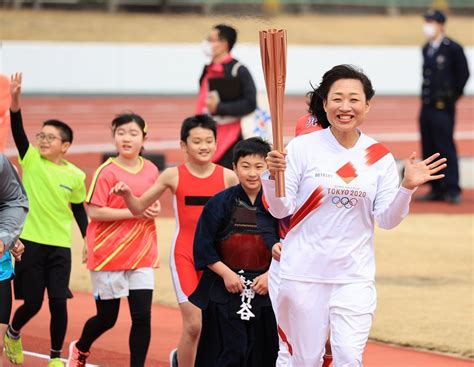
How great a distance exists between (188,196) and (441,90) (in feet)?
36.7

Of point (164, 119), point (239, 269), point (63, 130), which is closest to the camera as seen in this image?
point (239, 269)

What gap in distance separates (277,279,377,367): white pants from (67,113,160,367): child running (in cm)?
213

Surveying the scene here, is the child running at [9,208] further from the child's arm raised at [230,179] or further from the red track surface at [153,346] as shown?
the red track surface at [153,346]

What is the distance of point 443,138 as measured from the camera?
18.8 meters

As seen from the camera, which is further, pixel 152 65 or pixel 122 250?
pixel 152 65

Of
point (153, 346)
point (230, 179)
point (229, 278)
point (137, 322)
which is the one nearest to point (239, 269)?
point (229, 278)

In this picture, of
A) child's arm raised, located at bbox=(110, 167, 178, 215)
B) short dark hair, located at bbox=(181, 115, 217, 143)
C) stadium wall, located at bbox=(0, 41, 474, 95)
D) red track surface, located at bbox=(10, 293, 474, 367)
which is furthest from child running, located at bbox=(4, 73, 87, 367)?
stadium wall, located at bbox=(0, 41, 474, 95)

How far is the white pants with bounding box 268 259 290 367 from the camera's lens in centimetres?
678

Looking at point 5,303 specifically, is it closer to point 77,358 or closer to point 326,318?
point 77,358

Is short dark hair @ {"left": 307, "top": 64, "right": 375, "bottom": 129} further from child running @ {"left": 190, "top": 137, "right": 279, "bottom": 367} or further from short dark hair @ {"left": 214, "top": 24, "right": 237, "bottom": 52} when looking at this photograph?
short dark hair @ {"left": 214, "top": 24, "right": 237, "bottom": 52}

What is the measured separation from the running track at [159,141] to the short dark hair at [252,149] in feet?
7.15

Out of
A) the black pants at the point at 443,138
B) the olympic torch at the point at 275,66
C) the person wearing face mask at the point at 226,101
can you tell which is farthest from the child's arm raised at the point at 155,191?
the black pants at the point at 443,138

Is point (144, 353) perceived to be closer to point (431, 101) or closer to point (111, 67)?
point (431, 101)

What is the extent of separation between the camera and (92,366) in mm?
9008
